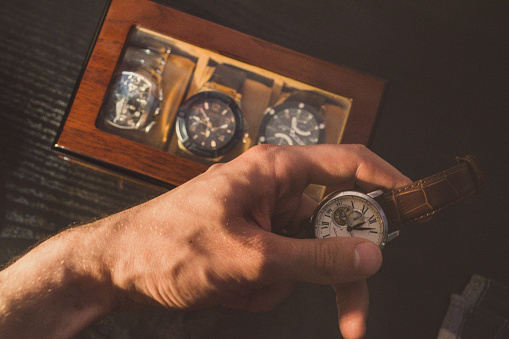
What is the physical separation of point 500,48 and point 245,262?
117 centimetres

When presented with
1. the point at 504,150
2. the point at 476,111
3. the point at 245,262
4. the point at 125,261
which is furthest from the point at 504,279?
the point at 125,261

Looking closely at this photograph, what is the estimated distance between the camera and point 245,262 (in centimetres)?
65

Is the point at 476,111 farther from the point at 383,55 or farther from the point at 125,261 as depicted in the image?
the point at 125,261

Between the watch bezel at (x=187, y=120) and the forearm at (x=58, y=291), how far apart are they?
0.34m

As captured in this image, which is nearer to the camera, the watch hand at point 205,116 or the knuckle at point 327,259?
the knuckle at point 327,259

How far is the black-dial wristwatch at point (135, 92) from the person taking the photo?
102cm

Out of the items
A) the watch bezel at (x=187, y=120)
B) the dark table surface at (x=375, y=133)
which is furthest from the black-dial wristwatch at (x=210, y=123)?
the dark table surface at (x=375, y=133)

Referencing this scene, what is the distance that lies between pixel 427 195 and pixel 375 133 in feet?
1.29

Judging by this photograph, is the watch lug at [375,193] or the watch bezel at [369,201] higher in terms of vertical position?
the watch lug at [375,193]

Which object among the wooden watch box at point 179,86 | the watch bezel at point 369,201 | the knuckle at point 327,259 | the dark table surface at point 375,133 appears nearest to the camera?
the knuckle at point 327,259

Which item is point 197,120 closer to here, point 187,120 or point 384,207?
point 187,120

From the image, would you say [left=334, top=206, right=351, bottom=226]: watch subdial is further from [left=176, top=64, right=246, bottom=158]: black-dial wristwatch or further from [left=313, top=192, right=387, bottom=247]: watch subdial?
[left=176, top=64, right=246, bottom=158]: black-dial wristwatch

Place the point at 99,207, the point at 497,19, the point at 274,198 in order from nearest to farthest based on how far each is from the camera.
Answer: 1. the point at 274,198
2. the point at 99,207
3. the point at 497,19

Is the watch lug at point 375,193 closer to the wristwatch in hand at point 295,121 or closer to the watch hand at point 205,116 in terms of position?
the wristwatch in hand at point 295,121
